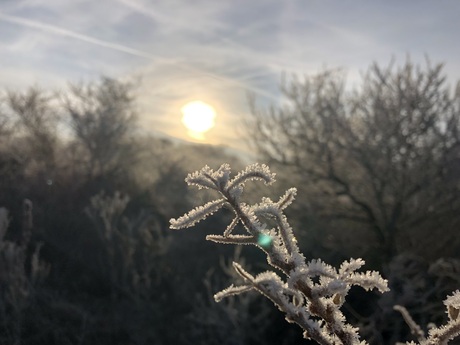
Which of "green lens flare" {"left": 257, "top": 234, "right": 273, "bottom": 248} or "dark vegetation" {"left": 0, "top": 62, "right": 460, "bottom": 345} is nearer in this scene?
"green lens flare" {"left": 257, "top": 234, "right": 273, "bottom": 248}

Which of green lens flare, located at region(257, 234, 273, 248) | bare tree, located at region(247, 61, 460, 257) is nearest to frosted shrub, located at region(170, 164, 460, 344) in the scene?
green lens flare, located at region(257, 234, 273, 248)

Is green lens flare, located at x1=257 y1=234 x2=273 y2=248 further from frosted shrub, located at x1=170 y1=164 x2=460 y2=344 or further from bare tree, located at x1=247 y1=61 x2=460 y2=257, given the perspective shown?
bare tree, located at x1=247 y1=61 x2=460 y2=257

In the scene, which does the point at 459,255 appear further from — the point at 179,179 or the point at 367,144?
the point at 179,179

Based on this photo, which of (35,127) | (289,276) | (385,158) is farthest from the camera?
(35,127)

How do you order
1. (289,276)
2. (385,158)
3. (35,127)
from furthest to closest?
(35,127) → (385,158) → (289,276)

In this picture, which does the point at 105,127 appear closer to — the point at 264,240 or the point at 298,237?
the point at 298,237

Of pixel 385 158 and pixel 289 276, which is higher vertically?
pixel 385 158

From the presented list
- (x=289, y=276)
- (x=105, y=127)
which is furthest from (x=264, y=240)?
(x=105, y=127)

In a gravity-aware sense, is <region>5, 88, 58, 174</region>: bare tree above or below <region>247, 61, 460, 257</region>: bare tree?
above

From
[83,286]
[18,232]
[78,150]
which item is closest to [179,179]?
[78,150]

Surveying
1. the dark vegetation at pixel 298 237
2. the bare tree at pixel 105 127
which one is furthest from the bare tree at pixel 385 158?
the bare tree at pixel 105 127

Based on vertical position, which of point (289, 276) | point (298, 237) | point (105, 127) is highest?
point (105, 127)
